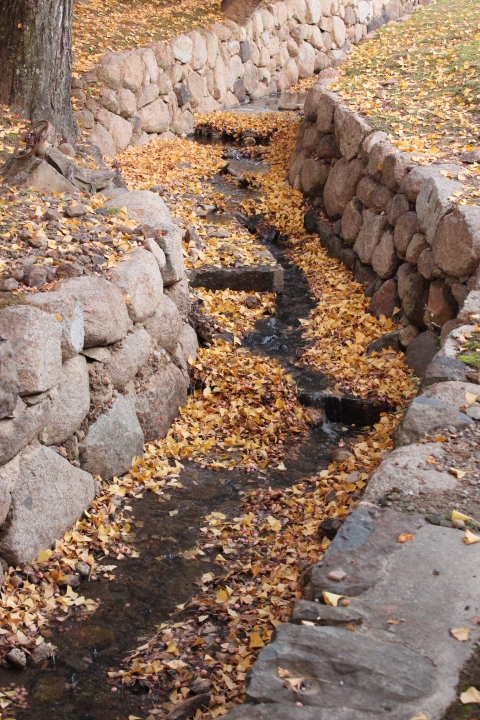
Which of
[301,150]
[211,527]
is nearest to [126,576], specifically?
[211,527]

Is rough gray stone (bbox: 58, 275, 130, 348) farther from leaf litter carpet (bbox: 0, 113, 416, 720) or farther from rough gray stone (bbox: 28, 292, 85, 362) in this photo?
leaf litter carpet (bbox: 0, 113, 416, 720)

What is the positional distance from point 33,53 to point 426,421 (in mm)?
5189

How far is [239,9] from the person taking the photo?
41.6 ft

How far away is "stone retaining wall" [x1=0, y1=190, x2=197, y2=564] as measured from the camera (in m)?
3.78

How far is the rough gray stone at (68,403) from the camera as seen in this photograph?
4.08 meters

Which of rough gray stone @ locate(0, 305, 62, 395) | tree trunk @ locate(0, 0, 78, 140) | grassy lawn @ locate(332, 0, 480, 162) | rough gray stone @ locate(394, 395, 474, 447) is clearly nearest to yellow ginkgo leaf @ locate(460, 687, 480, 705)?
rough gray stone @ locate(394, 395, 474, 447)

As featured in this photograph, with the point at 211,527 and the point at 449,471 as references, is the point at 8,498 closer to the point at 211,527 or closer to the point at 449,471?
the point at 211,527

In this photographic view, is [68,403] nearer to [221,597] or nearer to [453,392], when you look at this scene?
[221,597]

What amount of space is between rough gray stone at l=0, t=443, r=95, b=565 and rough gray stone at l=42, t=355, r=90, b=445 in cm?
12

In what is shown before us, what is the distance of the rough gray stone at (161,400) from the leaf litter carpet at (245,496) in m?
0.08

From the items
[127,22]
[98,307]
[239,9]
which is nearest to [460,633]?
[98,307]

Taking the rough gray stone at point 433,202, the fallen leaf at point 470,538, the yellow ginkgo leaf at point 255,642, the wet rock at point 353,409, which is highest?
the rough gray stone at point 433,202

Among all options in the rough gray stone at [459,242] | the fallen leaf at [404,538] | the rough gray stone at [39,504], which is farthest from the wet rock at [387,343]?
the fallen leaf at [404,538]

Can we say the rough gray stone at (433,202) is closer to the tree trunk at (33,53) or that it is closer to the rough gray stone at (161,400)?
the rough gray stone at (161,400)
